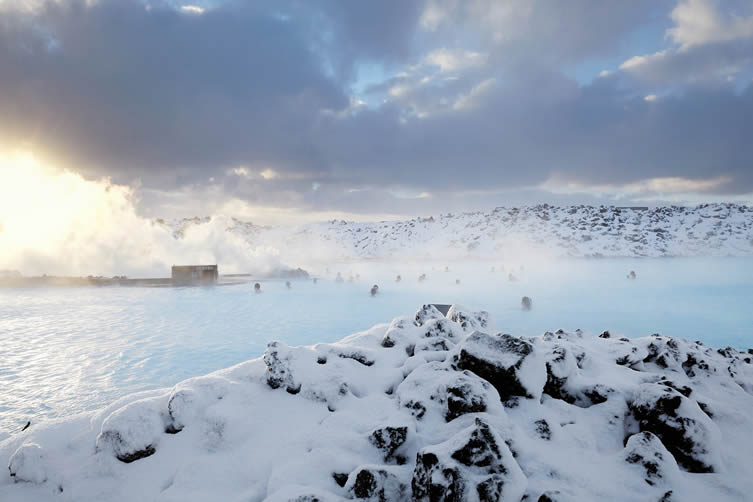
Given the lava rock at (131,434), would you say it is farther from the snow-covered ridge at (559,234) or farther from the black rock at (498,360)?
the snow-covered ridge at (559,234)

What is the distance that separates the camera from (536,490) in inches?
87.3

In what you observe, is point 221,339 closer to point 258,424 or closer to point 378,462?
point 258,424

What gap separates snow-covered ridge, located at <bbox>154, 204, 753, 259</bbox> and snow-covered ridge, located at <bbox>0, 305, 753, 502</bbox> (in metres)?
39.1

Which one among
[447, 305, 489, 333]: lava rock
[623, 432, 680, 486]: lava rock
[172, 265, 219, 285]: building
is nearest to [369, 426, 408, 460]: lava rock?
[623, 432, 680, 486]: lava rock

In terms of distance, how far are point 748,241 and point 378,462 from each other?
227 feet

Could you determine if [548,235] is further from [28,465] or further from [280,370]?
[28,465]

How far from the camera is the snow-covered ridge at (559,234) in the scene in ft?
169

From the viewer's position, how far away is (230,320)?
13695 millimetres

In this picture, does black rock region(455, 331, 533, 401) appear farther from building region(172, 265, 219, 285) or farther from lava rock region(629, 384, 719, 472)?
building region(172, 265, 219, 285)

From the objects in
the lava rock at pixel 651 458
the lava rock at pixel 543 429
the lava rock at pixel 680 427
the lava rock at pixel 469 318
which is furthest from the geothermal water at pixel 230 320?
the lava rock at pixel 651 458

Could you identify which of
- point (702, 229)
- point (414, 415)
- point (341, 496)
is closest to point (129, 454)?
point (341, 496)

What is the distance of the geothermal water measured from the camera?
7.47 m

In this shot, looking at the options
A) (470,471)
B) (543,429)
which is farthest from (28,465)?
(543,429)

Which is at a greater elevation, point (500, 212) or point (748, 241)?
point (500, 212)
